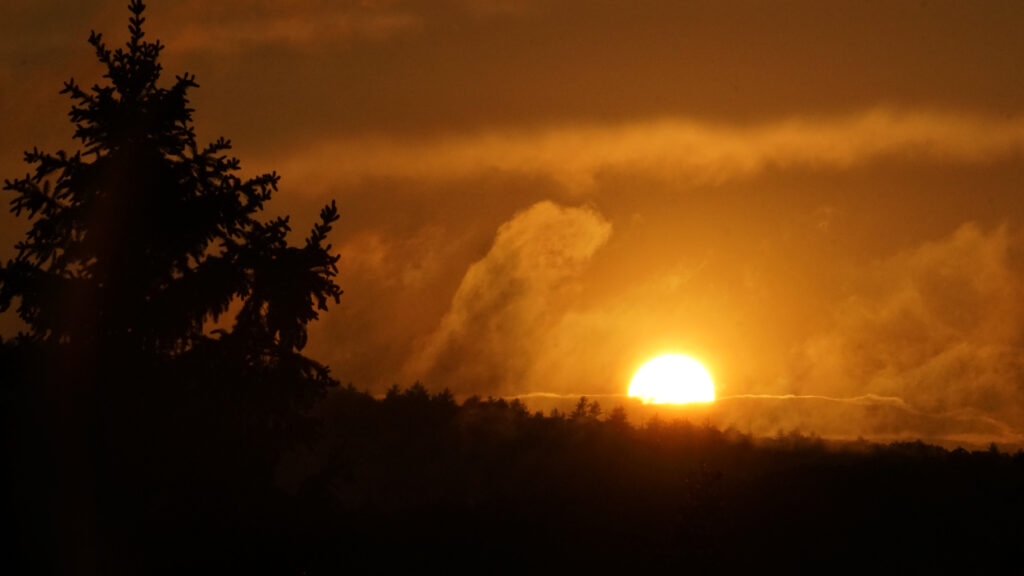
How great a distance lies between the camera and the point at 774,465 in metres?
90.4

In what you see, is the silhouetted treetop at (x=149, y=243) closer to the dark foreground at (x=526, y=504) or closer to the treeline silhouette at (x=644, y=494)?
the dark foreground at (x=526, y=504)

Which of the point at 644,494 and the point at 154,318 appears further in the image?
the point at 644,494

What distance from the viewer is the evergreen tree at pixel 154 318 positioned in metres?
24.3

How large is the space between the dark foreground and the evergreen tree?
20 centimetres

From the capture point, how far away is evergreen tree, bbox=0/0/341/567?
79.7 feet

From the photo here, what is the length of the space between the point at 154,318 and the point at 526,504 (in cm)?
6272

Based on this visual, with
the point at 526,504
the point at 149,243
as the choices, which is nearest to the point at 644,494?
the point at 526,504

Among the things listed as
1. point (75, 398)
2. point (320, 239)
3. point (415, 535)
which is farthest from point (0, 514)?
point (415, 535)

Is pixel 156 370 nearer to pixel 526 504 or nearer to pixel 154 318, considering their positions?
pixel 154 318

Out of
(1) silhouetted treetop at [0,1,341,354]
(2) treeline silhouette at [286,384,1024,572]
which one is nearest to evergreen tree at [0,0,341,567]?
(1) silhouetted treetop at [0,1,341,354]

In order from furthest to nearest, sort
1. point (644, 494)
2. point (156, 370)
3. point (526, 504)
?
point (644, 494) → point (526, 504) → point (156, 370)

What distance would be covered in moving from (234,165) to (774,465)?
69179mm

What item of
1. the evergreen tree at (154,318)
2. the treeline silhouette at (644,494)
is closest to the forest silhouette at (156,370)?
the evergreen tree at (154,318)

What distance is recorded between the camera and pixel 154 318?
25094mm
